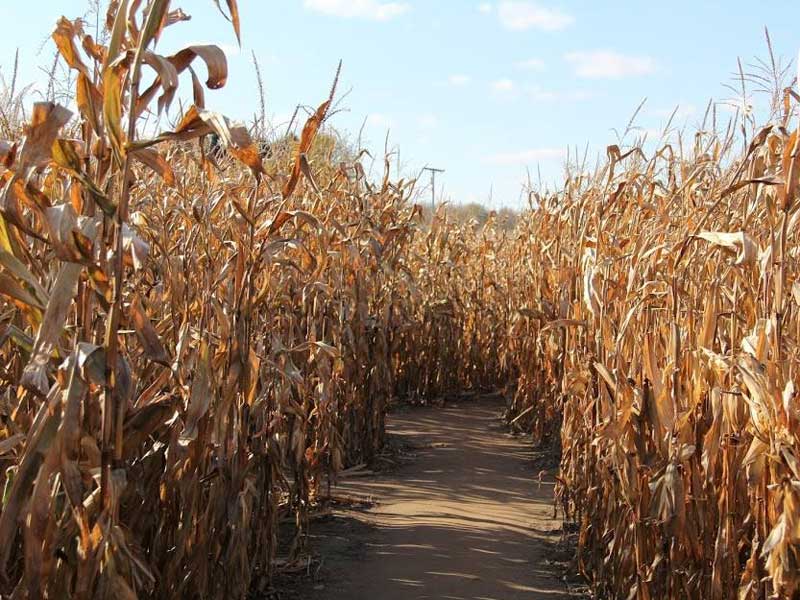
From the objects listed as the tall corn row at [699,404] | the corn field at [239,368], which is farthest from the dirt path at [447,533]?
the tall corn row at [699,404]

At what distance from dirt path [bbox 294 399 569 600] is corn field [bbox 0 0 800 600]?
0.82 feet

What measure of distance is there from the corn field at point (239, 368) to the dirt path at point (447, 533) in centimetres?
25

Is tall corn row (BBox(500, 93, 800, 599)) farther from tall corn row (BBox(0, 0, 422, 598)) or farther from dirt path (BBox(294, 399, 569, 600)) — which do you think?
tall corn row (BBox(0, 0, 422, 598))

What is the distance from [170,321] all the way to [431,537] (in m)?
1.94

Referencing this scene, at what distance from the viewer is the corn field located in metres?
1.76

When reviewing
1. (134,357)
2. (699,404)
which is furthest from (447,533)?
(134,357)

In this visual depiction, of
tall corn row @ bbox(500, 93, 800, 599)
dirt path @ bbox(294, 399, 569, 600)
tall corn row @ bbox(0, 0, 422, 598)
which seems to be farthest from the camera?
dirt path @ bbox(294, 399, 569, 600)

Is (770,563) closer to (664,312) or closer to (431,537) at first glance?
(664,312)

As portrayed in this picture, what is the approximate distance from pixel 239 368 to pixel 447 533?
76.9 inches

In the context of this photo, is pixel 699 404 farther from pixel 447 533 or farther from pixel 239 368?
pixel 447 533

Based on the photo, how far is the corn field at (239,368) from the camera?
176cm

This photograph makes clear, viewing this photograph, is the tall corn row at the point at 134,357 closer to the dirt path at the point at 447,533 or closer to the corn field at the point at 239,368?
the corn field at the point at 239,368

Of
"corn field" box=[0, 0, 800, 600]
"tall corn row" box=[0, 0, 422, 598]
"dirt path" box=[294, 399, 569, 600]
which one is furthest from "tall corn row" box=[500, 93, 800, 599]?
"tall corn row" box=[0, 0, 422, 598]

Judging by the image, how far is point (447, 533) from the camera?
13.4ft
